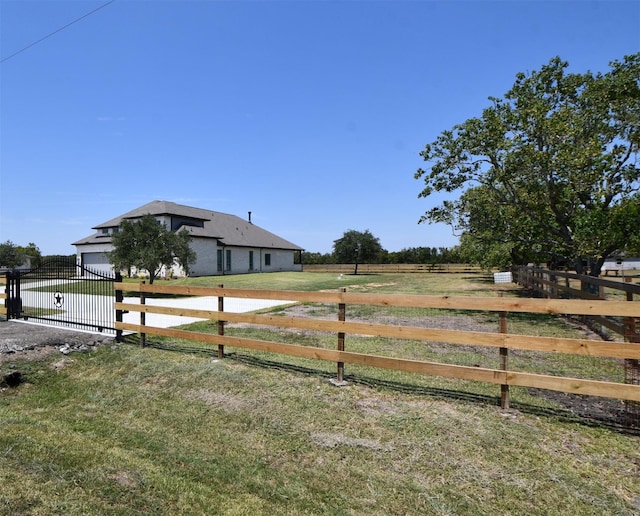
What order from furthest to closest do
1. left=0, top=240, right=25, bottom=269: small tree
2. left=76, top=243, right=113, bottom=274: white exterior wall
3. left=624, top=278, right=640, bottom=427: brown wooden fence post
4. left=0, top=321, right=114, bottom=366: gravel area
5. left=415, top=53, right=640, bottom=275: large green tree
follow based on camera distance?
left=76, top=243, right=113, bottom=274: white exterior wall, left=0, top=240, right=25, bottom=269: small tree, left=415, top=53, right=640, bottom=275: large green tree, left=0, top=321, right=114, bottom=366: gravel area, left=624, top=278, right=640, bottom=427: brown wooden fence post

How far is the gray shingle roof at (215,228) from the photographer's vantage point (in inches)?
1346

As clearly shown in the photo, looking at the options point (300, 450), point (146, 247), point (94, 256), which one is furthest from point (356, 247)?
point (300, 450)

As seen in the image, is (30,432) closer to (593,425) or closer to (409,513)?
(409,513)

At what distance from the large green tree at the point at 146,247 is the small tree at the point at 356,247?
3101cm

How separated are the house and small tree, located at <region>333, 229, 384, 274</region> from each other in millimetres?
8423

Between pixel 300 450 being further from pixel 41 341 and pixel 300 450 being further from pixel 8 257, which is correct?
pixel 8 257

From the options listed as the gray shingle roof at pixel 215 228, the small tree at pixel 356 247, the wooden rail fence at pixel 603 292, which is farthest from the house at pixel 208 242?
the wooden rail fence at pixel 603 292

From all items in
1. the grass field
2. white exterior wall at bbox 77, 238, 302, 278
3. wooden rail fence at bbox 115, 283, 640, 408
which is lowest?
the grass field

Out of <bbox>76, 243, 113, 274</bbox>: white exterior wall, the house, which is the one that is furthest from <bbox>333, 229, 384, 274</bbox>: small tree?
<bbox>76, 243, 113, 274</bbox>: white exterior wall

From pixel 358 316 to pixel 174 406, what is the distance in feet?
24.6

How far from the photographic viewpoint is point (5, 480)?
120 inches

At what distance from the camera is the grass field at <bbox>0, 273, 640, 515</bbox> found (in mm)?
2920

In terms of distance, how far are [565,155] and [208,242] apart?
2920cm

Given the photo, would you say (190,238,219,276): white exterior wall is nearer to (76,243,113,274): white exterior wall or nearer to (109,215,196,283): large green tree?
(76,243,113,274): white exterior wall
